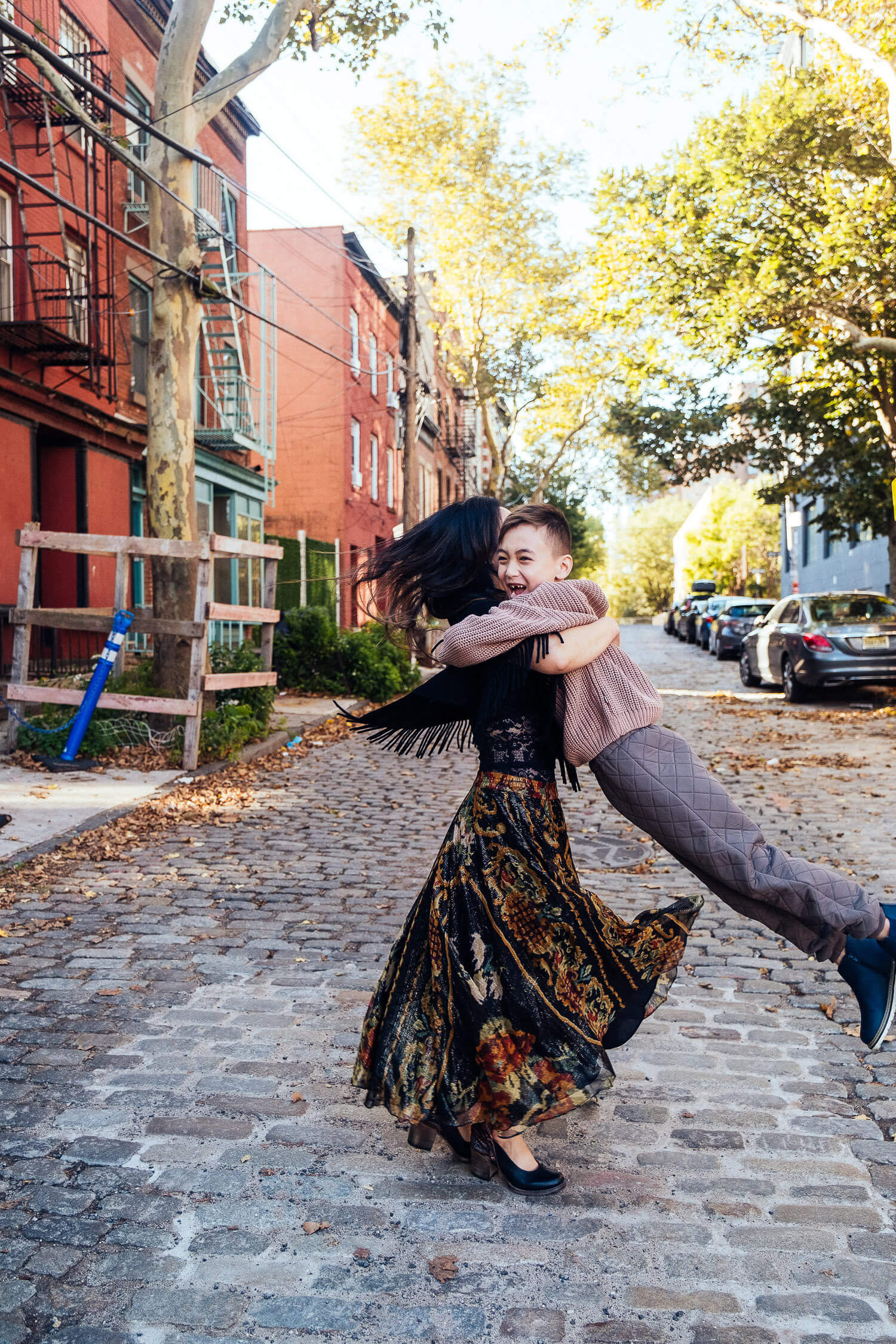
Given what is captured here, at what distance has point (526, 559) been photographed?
2.84 metres

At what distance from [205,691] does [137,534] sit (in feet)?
32.5

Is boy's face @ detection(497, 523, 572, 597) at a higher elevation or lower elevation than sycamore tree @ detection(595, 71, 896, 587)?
lower

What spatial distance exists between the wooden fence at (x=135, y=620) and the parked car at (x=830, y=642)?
9.01m

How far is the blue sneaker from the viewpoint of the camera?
264 cm

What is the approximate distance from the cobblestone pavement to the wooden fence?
4.13 m

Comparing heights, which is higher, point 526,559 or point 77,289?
point 77,289

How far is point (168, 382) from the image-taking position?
11047 millimetres

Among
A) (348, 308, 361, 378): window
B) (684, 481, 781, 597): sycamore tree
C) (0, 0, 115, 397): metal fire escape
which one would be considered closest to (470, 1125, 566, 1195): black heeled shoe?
(0, 0, 115, 397): metal fire escape

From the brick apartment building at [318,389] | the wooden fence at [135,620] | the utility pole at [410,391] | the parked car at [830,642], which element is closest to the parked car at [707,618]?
the brick apartment building at [318,389]

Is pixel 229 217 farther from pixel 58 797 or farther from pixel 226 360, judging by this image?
pixel 58 797

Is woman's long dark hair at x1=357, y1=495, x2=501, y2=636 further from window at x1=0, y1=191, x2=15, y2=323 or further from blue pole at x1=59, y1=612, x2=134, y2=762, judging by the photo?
window at x1=0, y1=191, x2=15, y2=323

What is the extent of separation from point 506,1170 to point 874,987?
107 cm

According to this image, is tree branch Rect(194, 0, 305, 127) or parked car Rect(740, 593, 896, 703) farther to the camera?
parked car Rect(740, 593, 896, 703)

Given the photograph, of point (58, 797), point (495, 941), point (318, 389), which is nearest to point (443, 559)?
point (495, 941)
